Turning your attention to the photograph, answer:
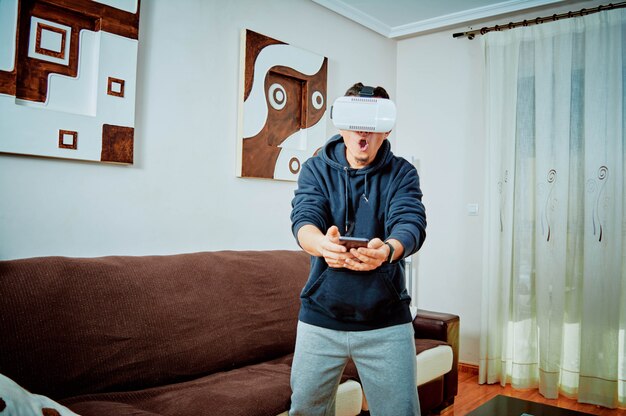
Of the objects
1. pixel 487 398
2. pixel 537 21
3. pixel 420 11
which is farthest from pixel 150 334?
pixel 537 21

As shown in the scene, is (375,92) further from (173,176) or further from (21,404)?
(173,176)

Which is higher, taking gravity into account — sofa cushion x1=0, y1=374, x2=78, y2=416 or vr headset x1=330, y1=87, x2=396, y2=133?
vr headset x1=330, y1=87, x2=396, y2=133

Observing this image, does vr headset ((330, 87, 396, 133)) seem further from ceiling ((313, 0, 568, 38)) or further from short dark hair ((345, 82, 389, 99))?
ceiling ((313, 0, 568, 38))

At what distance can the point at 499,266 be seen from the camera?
3375mm

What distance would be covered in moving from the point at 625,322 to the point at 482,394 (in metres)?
0.95

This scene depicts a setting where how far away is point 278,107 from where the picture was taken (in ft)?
9.81

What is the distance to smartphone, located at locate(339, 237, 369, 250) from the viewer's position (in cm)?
116

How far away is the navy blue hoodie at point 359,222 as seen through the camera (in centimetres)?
130

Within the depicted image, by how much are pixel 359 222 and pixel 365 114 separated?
0.30 metres

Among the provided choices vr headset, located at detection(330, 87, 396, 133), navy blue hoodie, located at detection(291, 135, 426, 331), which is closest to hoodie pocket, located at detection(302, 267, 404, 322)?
navy blue hoodie, located at detection(291, 135, 426, 331)

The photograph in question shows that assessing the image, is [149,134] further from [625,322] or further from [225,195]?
[625,322]

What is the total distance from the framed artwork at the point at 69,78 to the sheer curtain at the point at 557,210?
242cm

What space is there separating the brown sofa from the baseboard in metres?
1.78

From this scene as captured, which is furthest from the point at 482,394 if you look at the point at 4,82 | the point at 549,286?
the point at 4,82
